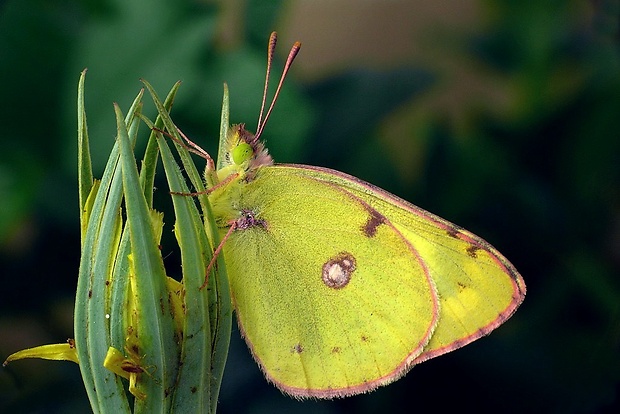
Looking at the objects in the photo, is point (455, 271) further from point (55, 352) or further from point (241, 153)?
point (55, 352)

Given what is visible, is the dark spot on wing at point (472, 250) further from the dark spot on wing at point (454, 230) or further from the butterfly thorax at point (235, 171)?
the butterfly thorax at point (235, 171)

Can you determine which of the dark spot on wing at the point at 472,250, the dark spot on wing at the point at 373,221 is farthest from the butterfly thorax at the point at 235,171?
the dark spot on wing at the point at 472,250

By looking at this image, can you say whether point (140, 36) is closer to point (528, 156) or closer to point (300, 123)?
point (300, 123)

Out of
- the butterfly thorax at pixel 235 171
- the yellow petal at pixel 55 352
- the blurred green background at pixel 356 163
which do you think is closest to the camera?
the yellow petal at pixel 55 352

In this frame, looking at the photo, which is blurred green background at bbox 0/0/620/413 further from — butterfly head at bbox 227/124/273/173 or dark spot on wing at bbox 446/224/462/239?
dark spot on wing at bbox 446/224/462/239

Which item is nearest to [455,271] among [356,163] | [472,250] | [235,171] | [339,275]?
[472,250]

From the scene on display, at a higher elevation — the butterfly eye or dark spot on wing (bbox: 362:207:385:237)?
the butterfly eye

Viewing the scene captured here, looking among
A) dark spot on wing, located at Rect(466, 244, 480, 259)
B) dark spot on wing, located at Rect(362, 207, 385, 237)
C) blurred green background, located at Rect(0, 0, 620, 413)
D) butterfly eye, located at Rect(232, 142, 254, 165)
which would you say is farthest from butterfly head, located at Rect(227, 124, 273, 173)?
blurred green background, located at Rect(0, 0, 620, 413)

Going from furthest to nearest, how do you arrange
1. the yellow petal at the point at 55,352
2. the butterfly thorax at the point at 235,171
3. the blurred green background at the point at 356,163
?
1. the blurred green background at the point at 356,163
2. the butterfly thorax at the point at 235,171
3. the yellow petal at the point at 55,352
